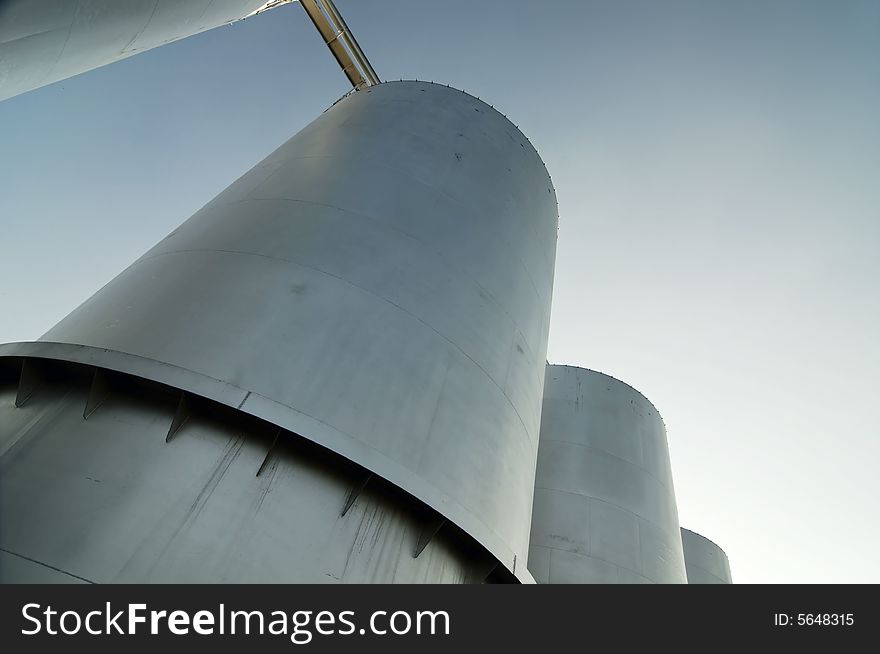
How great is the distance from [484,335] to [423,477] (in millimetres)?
2420

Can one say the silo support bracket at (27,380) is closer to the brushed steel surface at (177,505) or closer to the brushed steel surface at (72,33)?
the brushed steel surface at (177,505)

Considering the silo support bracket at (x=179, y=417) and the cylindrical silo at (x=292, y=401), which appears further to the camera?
the silo support bracket at (x=179, y=417)

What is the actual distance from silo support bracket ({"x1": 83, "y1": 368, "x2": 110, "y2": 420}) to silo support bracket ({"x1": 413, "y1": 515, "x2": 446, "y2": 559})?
3529 millimetres

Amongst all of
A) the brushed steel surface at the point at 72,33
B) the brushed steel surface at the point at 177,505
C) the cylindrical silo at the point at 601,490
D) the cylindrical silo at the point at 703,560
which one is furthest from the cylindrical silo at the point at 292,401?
the cylindrical silo at the point at 703,560

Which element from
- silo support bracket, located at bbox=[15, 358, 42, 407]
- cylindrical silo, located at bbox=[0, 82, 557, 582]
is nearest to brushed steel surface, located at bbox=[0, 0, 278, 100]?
cylindrical silo, located at bbox=[0, 82, 557, 582]

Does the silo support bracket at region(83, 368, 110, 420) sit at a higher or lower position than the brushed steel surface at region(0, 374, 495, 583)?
higher

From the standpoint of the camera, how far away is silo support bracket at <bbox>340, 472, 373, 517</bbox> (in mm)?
5305

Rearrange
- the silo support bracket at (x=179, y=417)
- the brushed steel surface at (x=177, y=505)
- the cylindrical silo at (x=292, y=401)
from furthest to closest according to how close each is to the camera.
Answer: the silo support bracket at (x=179, y=417), the cylindrical silo at (x=292, y=401), the brushed steel surface at (x=177, y=505)

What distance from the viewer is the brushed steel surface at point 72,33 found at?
455 centimetres

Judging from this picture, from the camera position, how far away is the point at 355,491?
5.38 metres

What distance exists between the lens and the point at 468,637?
14.5 feet

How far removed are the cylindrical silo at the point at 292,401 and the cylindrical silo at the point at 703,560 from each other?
25001 mm

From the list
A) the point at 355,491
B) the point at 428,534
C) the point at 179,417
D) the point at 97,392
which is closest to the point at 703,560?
the point at 428,534

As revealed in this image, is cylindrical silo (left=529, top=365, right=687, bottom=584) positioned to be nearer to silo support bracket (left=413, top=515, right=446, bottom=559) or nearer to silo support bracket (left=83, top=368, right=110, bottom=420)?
silo support bracket (left=413, top=515, right=446, bottom=559)
